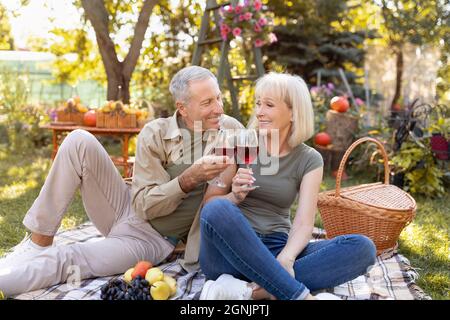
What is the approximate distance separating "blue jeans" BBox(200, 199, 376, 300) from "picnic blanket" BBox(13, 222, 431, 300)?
21 centimetres

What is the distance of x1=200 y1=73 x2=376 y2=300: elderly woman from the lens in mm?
2449

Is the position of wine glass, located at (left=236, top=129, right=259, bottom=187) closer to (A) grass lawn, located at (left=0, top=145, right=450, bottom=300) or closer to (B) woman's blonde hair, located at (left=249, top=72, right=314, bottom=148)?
(B) woman's blonde hair, located at (left=249, top=72, right=314, bottom=148)

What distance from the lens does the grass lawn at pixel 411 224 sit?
338 centimetres

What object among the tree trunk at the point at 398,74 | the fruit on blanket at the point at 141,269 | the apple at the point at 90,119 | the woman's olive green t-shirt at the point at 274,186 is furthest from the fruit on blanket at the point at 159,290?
the tree trunk at the point at 398,74

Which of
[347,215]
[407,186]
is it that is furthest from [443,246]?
[407,186]

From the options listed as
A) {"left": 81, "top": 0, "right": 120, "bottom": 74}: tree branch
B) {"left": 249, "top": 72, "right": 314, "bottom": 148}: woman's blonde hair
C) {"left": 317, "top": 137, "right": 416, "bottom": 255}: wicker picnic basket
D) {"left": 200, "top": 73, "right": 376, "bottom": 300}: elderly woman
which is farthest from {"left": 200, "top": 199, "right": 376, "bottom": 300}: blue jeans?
{"left": 81, "top": 0, "right": 120, "bottom": 74}: tree branch

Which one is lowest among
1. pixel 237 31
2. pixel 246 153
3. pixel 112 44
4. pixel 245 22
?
pixel 246 153

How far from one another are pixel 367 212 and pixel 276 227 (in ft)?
2.83

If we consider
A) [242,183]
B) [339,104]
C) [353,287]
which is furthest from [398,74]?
[242,183]

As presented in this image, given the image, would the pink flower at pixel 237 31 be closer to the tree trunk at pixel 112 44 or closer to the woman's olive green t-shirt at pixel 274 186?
the tree trunk at pixel 112 44

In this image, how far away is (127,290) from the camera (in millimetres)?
2576

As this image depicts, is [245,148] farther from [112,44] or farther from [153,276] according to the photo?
[112,44]
